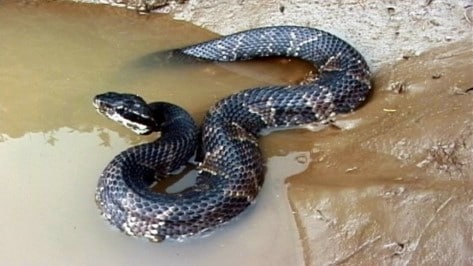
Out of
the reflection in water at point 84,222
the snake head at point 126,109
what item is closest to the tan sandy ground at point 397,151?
the reflection in water at point 84,222

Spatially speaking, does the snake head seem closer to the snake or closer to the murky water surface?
the snake

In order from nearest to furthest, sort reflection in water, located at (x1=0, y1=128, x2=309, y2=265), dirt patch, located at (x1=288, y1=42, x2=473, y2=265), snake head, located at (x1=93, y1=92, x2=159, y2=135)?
dirt patch, located at (x1=288, y1=42, x2=473, y2=265) < reflection in water, located at (x1=0, y1=128, x2=309, y2=265) < snake head, located at (x1=93, y1=92, x2=159, y2=135)

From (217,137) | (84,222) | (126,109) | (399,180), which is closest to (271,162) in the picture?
(217,137)

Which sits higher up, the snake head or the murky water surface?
the snake head

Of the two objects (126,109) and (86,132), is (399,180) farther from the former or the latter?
(86,132)

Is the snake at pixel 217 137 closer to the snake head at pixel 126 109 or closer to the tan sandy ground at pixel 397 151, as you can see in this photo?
the snake head at pixel 126 109

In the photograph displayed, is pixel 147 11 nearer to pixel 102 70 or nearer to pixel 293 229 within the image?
pixel 102 70

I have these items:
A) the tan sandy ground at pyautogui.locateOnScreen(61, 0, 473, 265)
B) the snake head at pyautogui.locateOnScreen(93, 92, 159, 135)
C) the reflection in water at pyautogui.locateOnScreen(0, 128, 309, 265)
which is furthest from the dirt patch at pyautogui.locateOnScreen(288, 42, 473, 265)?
the snake head at pyautogui.locateOnScreen(93, 92, 159, 135)
